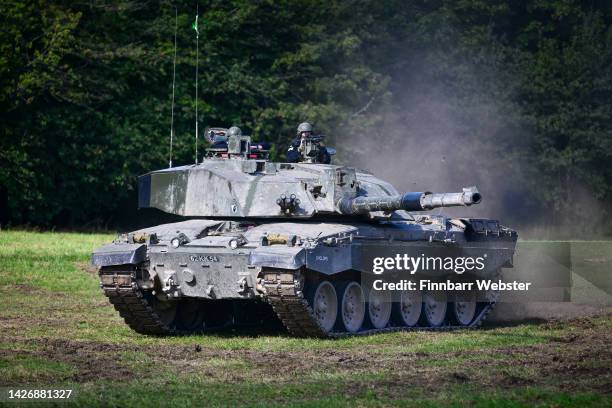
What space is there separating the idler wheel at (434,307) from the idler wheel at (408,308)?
139mm

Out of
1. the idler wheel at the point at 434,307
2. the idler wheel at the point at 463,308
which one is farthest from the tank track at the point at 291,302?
the idler wheel at the point at 463,308

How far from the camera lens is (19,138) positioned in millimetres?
34719

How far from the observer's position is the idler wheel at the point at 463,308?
65.9 ft

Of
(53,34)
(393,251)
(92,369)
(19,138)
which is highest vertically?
(53,34)

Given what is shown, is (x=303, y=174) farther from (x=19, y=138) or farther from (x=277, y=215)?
(x=19, y=138)

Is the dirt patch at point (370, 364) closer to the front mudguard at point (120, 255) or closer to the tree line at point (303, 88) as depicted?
the front mudguard at point (120, 255)

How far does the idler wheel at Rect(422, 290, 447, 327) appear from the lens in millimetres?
19734

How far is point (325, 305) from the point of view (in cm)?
1752

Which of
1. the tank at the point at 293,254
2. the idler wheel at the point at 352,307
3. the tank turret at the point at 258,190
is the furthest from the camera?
the idler wheel at the point at 352,307

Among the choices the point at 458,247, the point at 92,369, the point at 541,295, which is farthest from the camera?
the point at 541,295

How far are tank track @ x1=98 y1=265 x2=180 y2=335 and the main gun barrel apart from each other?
303cm

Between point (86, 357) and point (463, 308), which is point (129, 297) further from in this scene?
point (463, 308)

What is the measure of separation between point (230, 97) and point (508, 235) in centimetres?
1936

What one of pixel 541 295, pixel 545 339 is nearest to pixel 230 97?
pixel 541 295
